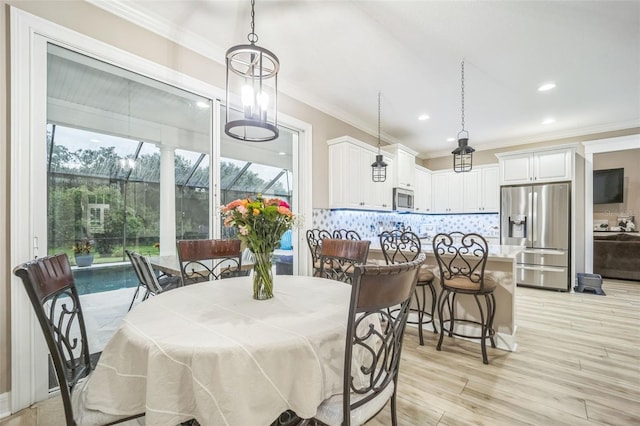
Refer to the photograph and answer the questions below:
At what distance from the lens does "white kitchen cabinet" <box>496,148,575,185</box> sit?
4.78 m

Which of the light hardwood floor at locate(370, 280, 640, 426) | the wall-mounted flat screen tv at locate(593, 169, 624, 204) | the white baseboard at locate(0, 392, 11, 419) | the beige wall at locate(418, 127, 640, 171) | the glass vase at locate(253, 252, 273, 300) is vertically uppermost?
the beige wall at locate(418, 127, 640, 171)

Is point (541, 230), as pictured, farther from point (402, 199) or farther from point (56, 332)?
point (56, 332)

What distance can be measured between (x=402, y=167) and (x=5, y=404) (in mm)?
5340

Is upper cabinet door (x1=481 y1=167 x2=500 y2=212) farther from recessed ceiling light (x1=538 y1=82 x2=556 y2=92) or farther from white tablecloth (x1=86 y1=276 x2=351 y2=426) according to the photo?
white tablecloth (x1=86 y1=276 x2=351 y2=426)

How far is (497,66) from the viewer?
3080mm

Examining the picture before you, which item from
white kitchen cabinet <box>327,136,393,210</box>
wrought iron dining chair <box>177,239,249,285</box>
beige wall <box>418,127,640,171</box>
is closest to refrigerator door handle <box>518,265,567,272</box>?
beige wall <box>418,127,640,171</box>

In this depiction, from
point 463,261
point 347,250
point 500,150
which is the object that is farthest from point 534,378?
point 500,150

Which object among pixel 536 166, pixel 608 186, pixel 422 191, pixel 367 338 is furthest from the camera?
pixel 608 186

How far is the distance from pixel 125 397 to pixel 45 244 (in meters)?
1.51

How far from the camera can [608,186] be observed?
718 cm

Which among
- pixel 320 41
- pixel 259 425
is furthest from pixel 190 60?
pixel 259 425

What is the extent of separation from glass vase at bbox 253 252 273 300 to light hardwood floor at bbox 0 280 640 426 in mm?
1058

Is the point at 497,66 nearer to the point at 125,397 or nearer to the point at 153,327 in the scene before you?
the point at 153,327

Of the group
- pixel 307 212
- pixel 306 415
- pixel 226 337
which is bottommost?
pixel 306 415
